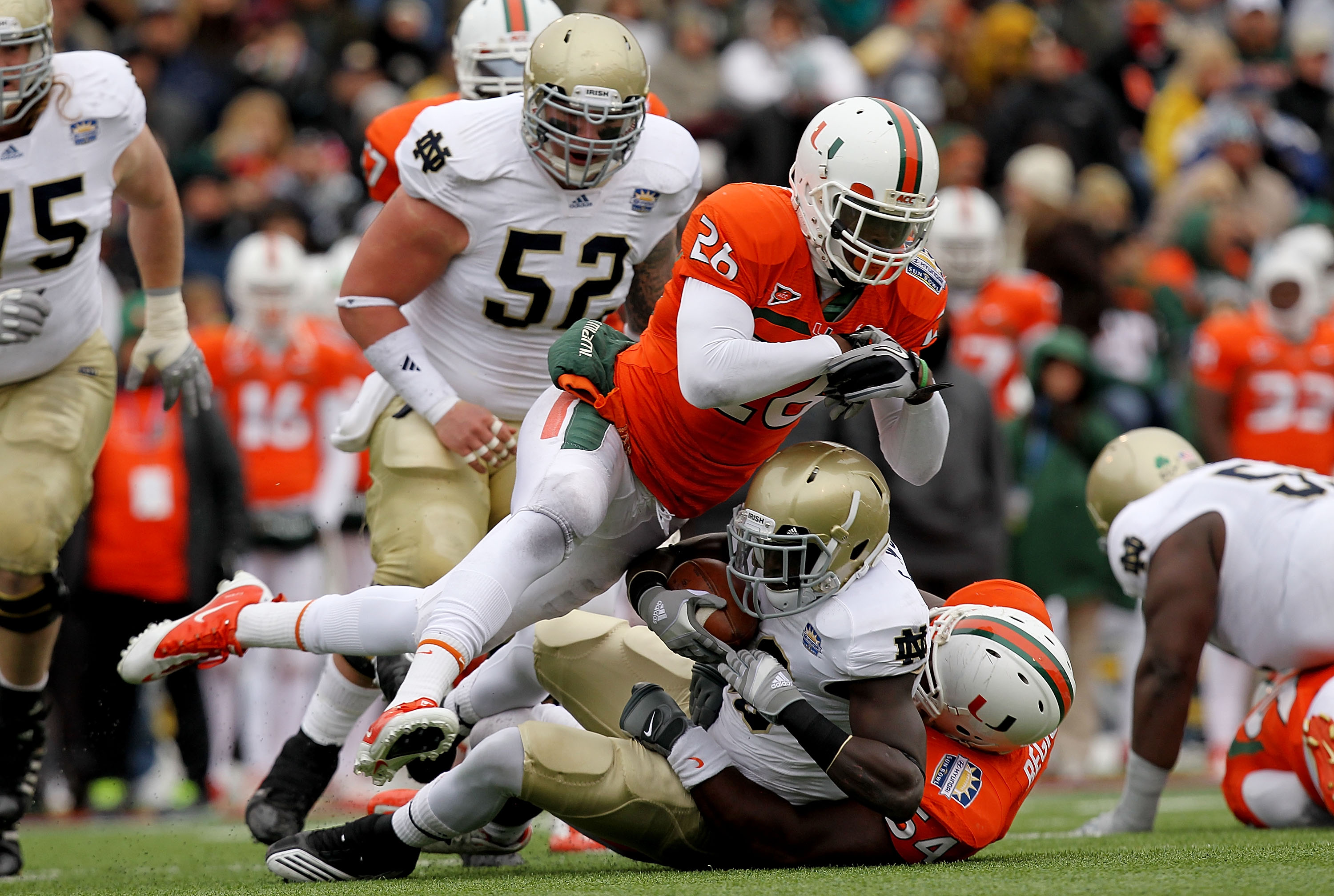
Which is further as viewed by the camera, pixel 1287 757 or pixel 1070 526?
pixel 1070 526

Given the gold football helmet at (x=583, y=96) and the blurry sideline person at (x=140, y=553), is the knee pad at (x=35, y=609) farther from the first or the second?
the blurry sideline person at (x=140, y=553)

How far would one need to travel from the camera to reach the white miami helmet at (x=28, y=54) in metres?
4.67

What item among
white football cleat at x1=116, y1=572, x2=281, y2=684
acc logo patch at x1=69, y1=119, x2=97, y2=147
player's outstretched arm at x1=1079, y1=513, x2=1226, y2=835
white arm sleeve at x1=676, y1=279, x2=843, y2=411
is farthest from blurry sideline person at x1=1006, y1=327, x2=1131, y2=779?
acc logo patch at x1=69, y1=119, x2=97, y2=147

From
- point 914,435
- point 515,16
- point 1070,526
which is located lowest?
point 1070,526

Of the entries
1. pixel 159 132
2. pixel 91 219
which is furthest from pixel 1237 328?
pixel 159 132

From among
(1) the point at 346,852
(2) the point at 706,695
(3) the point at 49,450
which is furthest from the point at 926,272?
(3) the point at 49,450

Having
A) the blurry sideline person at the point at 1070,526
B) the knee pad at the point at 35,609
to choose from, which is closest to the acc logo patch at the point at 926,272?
the knee pad at the point at 35,609

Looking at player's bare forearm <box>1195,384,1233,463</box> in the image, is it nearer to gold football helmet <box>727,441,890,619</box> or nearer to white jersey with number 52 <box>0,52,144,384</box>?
gold football helmet <box>727,441,890,619</box>

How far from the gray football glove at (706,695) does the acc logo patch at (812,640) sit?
234 millimetres

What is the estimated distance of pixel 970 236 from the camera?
29.5 feet

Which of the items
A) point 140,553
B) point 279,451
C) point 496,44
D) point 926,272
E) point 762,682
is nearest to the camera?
point 762,682

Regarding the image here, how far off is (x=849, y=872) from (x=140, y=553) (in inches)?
182

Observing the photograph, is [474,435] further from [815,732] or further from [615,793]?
[815,732]

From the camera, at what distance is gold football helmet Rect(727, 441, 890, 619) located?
3984mm
